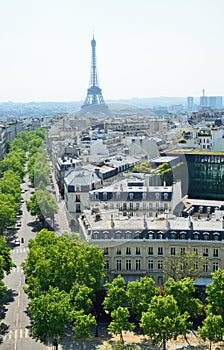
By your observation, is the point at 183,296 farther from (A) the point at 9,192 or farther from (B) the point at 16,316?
(A) the point at 9,192

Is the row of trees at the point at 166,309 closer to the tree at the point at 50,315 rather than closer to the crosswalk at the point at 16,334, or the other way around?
the tree at the point at 50,315

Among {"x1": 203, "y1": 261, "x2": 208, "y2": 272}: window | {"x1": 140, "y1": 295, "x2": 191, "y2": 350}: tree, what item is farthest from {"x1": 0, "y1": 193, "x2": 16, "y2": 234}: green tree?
{"x1": 140, "y1": 295, "x2": 191, "y2": 350}: tree

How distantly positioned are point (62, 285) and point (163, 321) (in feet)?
22.7

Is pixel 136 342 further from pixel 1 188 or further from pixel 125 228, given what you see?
pixel 1 188

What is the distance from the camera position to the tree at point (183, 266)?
95.4 feet

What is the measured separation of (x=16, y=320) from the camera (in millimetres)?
28953

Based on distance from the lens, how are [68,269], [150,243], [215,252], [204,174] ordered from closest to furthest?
[68,269]
[215,252]
[150,243]
[204,174]

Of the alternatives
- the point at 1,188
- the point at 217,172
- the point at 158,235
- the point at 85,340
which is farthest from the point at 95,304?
the point at 1,188

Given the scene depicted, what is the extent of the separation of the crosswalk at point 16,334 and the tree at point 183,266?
8.99m

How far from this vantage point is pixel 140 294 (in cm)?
2628

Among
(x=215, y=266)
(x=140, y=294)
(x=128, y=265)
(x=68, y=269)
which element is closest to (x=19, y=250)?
(x=128, y=265)

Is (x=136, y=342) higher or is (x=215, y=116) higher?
(x=215, y=116)

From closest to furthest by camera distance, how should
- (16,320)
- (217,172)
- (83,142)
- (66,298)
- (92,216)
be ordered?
(66,298)
(16,320)
(92,216)
(217,172)
(83,142)

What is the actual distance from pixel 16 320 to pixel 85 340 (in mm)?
4975
